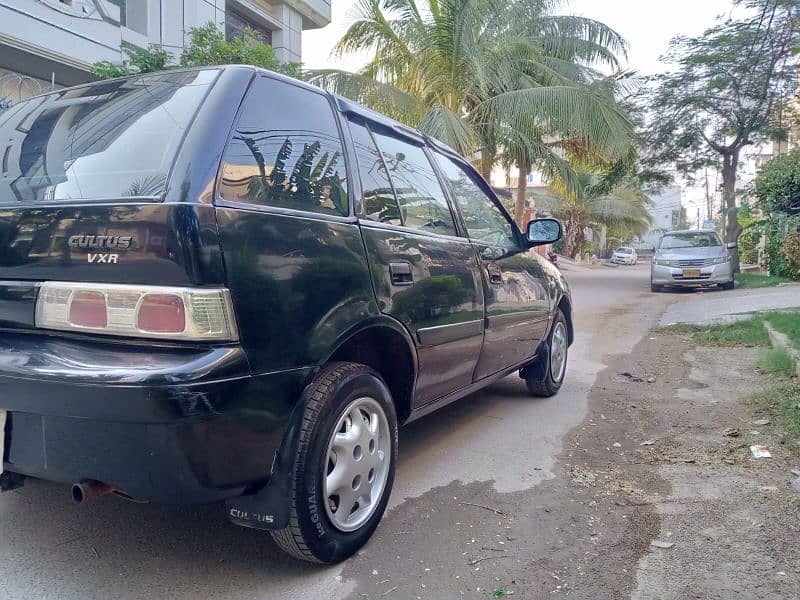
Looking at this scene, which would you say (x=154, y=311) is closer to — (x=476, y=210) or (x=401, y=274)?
(x=401, y=274)

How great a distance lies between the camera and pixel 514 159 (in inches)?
591

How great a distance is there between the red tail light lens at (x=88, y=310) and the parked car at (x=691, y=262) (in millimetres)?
16010

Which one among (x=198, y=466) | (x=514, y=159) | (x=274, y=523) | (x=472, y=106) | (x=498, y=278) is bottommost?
(x=274, y=523)

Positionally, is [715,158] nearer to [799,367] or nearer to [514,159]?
[514,159]

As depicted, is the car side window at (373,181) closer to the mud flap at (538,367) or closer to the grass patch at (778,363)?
the mud flap at (538,367)

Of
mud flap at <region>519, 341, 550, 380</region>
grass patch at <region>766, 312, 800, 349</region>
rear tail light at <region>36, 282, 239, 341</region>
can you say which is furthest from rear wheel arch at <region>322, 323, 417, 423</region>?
grass patch at <region>766, 312, 800, 349</region>

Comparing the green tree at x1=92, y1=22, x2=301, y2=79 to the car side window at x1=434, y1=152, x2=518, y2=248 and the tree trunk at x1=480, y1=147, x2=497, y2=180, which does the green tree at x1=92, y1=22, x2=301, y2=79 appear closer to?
the car side window at x1=434, y1=152, x2=518, y2=248

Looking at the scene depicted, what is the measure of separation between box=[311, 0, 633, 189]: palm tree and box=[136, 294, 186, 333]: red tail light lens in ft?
33.5

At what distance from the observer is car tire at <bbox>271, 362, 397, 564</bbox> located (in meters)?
2.34

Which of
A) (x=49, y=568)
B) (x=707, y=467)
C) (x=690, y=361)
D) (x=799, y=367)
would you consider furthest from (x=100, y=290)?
(x=690, y=361)

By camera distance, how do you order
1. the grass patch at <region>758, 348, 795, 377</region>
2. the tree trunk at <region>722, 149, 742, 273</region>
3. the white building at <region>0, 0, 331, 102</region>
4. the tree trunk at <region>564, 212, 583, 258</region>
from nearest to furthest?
the grass patch at <region>758, 348, 795, 377</region>, the white building at <region>0, 0, 331, 102</region>, the tree trunk at <region>722, 149, 742, 273</region>, the tree trunk at <region>564, 212, 583, 258</region>

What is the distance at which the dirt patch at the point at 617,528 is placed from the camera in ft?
8.23

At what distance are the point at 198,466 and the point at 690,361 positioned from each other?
6.34 m

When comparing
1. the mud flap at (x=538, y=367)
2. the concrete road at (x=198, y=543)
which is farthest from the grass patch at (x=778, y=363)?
the concrete road at (x=198, y=543)
